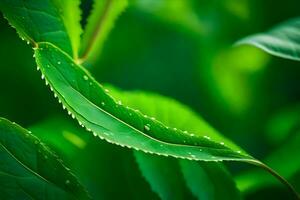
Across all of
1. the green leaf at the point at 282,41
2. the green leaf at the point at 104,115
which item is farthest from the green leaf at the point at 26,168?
the green leaf at the point at 282,41

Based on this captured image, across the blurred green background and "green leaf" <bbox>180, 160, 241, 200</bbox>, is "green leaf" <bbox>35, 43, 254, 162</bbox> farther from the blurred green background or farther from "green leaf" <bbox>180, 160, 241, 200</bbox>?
the blurred green background

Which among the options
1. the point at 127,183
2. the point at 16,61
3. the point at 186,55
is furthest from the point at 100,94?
the point at 186,55

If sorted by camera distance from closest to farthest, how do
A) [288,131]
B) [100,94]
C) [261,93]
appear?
[100,94], [288,131], [261,93]

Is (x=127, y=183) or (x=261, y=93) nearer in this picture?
(x=127, y=183)

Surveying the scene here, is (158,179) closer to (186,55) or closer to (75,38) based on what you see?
(75,38)

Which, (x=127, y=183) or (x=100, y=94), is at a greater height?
(x=100, y=94)

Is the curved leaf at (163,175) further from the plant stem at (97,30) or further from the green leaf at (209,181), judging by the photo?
the plant stem at (97,30)

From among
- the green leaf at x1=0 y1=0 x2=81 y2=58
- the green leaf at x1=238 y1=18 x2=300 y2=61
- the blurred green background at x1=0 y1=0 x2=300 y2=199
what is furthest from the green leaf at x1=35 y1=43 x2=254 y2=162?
the blurred green background at x1=0 y1=0 x2=300 y2=199
